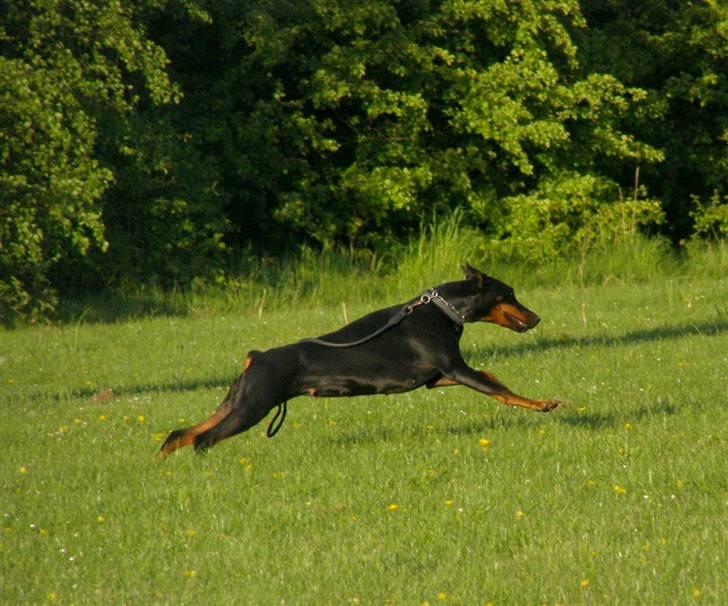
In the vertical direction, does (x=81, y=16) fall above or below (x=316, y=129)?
above

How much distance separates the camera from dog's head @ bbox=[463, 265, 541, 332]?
28.6 ft

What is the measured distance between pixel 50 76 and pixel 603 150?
11.8 m

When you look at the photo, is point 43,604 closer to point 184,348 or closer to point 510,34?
point 184,348

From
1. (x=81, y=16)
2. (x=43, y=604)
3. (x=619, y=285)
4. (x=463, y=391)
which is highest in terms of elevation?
(x=81, y=16)

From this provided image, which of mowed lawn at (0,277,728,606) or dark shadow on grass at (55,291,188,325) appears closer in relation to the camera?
mowed lawn at (0,277,728,606)

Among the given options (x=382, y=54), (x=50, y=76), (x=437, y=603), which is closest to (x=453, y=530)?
(x=437, y=603)

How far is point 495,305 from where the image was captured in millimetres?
8766

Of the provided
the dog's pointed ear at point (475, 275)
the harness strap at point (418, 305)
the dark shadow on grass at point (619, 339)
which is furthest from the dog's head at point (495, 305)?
the dark shadow on grass at point (619, 339)

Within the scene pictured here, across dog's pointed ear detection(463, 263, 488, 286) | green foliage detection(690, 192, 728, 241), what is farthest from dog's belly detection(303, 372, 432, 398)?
green foliage detection(690, 192, 728, 241)

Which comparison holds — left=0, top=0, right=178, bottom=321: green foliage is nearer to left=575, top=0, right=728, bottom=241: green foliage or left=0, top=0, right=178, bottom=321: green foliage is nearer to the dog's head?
the dog's head

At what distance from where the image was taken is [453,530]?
666 centimetres

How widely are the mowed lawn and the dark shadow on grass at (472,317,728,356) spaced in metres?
0.68

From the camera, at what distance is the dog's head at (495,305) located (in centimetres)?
870

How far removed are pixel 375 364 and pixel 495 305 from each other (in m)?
0.91
